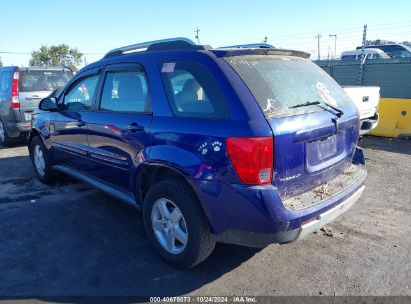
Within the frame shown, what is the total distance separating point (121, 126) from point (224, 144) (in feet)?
4.42

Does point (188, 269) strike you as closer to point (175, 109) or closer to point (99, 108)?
point (175, 109)

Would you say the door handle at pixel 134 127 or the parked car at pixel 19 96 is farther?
the parked car at pixel 19 96

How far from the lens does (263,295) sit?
2.84m

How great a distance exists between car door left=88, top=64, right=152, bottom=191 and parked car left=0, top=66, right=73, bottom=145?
16.1ft

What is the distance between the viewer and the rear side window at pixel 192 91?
2.79 m

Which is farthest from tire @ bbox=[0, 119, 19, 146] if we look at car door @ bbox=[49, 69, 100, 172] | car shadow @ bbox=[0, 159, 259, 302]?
car shadow @ bbox=[0, 159, 259, 302]

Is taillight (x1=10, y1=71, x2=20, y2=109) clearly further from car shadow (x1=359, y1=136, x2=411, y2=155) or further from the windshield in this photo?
car shadow (x1=359, y1=136, x2=411, y2=155)

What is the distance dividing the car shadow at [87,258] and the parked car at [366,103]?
12.6 ft

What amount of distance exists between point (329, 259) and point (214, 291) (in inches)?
43.8

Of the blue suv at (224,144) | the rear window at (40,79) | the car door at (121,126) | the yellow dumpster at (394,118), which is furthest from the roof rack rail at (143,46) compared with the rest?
the yellow dumpster at (394,118)

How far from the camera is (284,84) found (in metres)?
3.05

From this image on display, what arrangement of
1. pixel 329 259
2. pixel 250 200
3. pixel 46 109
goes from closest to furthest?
1. pixel 250 200
2. pixel 329 259
3. pixel 46 109

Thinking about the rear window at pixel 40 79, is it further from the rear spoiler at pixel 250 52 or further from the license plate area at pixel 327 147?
the license plate area at pixel 327 147

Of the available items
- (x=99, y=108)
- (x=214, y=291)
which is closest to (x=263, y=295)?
(x=214, y=291)
